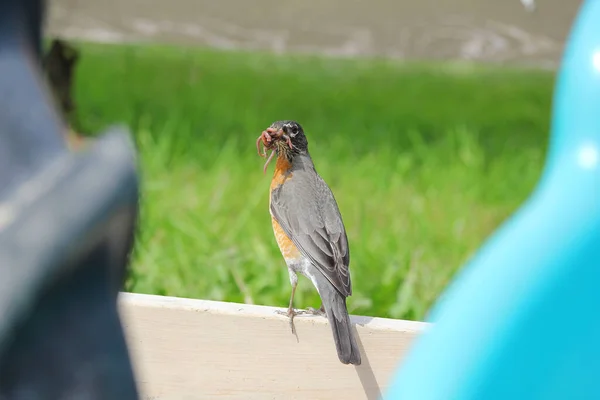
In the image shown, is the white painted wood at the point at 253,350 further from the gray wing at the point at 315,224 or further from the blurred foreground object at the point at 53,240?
the blurred foreground object at the point at 53,240

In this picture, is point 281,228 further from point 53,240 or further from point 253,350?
point 53,240

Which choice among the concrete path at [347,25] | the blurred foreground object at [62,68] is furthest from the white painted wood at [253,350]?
the concrete path at [347,25]

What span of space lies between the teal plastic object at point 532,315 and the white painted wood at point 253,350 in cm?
72

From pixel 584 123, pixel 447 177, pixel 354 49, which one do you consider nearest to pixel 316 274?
pixel 584 123

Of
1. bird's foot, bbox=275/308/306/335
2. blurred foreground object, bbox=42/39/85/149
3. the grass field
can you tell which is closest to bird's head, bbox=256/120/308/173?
bird's foot, bbox=275/308/306/335

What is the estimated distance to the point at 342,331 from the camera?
144cm

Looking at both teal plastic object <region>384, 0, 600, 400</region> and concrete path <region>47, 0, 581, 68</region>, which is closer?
teal plastic object <region>384, 0, 600, 400</region>

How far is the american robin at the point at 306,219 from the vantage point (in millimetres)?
1579

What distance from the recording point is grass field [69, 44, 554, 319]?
2.68 metres

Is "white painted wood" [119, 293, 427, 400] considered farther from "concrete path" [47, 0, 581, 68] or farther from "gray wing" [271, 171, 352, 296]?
"concrete path" [47, 0, 581, 68]

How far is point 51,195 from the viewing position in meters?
0.38

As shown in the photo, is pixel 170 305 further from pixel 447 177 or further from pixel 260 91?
pixel 260 91

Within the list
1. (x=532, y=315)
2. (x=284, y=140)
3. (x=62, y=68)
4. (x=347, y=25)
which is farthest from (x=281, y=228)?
(x=347, y=25)

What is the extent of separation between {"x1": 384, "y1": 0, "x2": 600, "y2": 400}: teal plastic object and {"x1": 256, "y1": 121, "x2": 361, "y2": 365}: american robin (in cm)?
76
